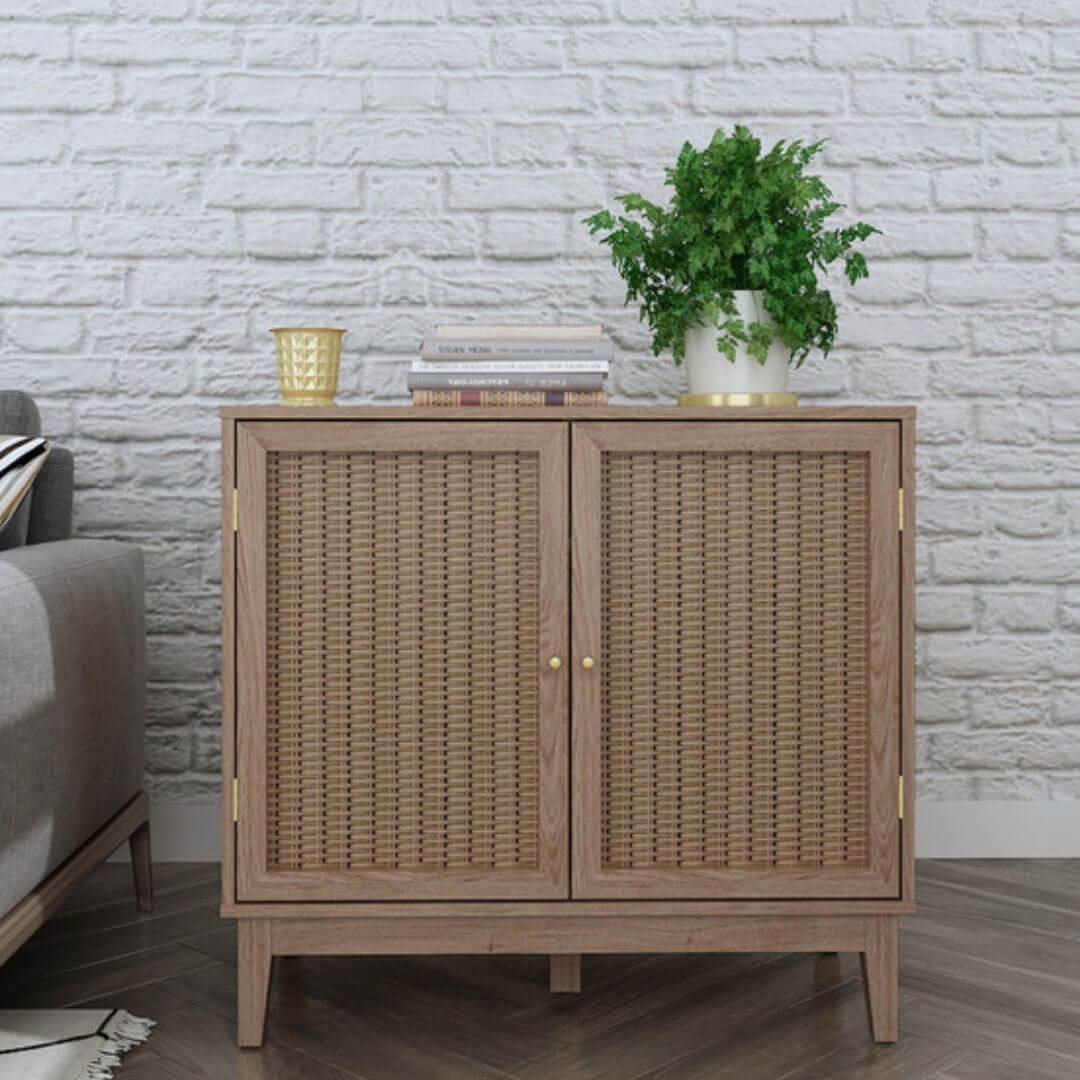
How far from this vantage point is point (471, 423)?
1.53m

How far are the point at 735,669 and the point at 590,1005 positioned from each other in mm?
504

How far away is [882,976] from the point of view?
5.07 ft

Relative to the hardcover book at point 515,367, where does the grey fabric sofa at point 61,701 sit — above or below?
below

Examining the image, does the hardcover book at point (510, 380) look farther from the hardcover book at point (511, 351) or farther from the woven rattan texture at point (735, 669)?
the woven rattan texture at point (735, 669)

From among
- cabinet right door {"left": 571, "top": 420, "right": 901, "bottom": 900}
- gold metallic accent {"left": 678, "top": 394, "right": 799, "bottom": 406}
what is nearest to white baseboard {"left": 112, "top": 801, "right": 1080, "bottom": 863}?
cabinet right door {"left": 571, "top": 420, "right": 901, "bottom": 900}

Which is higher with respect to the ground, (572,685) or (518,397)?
(518,397)

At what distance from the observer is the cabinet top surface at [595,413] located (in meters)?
1.52

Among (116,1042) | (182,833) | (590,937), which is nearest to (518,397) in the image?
(590,937)

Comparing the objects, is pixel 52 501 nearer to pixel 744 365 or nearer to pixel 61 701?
pixel 61 701

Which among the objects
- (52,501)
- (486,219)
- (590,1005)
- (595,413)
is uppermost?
(486,219)

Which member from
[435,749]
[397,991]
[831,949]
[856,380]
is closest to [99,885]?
[397,991]

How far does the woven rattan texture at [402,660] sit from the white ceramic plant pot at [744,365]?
301mm

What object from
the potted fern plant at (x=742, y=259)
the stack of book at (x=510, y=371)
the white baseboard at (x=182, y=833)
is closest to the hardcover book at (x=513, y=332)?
the stack of book at (x=510, y=371)

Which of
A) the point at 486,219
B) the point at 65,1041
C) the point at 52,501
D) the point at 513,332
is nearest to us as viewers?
the point at 65,1041
